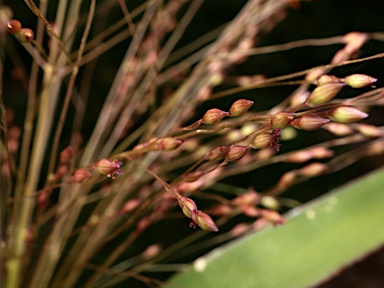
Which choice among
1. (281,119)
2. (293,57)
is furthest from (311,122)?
(293,57)

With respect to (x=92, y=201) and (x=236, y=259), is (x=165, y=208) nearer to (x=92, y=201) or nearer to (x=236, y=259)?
(x=236, y=259)

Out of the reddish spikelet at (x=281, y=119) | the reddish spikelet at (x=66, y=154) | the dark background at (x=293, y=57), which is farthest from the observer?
the dark background at (x=293, y=57)

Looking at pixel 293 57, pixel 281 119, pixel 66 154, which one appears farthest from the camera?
pixel 293 57

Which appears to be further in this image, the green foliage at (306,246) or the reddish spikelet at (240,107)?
the green foliage at (306,246)

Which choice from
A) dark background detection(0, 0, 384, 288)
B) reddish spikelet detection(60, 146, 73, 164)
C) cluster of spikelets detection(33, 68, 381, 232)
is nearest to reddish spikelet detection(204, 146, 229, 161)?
cluster of spikelets detection(33, 68, 381, 232)

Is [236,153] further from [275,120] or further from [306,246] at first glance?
[306,246]

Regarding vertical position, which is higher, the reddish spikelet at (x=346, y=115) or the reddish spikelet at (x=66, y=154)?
the reddish spikelet at (x=66, y=154)

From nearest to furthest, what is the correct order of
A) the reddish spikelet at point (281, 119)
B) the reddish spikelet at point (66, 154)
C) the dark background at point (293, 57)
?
1. the reddish spikelet at point (281, 119)
2. the reddish spikelet at point (66, 154)
3. the dark background at point (293, 57)

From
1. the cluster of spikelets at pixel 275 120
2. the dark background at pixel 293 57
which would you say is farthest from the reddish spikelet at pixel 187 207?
the dark background at pixel 293 57

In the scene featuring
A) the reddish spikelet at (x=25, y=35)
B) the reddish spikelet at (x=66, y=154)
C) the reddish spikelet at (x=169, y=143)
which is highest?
the reddish spikelet at (x=25, y=35)

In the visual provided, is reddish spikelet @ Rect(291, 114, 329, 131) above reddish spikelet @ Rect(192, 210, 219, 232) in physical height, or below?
above

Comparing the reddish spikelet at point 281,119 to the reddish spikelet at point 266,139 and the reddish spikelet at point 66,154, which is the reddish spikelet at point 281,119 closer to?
the reddish spikelet at point 266,139

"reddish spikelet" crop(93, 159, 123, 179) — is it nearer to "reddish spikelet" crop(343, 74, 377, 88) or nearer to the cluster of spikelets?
the cluster of spikelets
